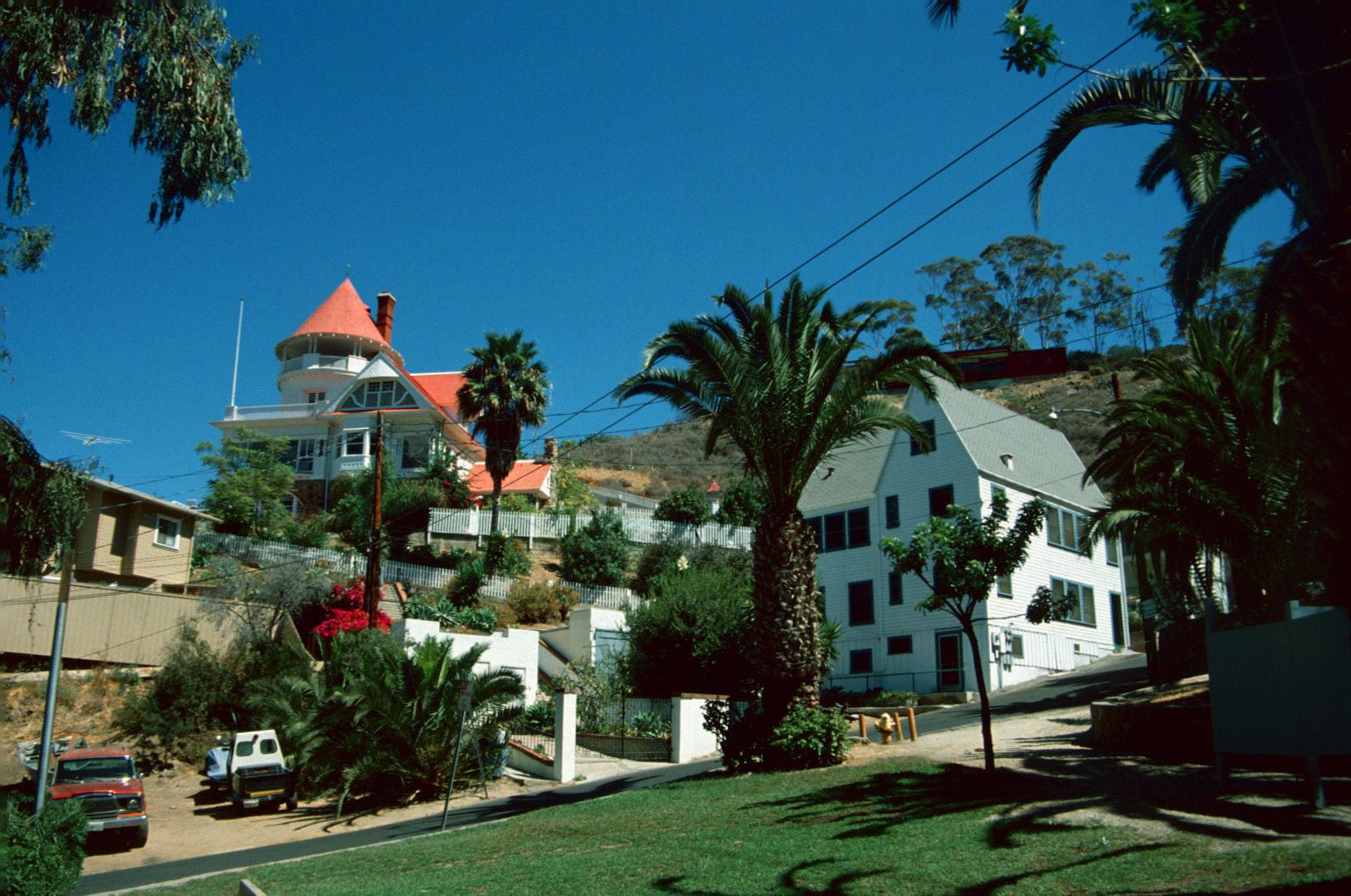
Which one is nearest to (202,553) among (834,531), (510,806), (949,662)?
(510,806)

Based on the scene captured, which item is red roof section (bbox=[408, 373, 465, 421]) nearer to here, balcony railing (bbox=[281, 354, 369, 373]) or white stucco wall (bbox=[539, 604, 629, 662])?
balcony railing (bbox=[281, 354, 369, 373])

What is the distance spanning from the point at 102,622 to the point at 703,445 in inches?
1732

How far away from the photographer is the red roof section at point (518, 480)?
171 ft

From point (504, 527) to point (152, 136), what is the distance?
34.0 m

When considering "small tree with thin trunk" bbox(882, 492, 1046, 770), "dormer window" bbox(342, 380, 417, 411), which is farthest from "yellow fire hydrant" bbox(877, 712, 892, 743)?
"dormer window" bbox(342, 380, 417, 411)

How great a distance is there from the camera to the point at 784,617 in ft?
55.2

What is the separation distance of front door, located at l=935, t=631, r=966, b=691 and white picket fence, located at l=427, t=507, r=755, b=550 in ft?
44.7

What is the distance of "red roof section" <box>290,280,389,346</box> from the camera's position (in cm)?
5641

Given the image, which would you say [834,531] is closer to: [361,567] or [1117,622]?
[1117,622]

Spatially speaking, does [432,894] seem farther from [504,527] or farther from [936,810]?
[504,527]

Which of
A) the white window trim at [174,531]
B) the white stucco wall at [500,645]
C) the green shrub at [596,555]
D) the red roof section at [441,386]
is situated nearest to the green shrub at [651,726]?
the white stucco wall at [500,645]

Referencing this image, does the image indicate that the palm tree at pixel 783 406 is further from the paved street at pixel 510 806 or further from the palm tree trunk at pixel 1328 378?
the palm tree trunk at pixel 1328 378

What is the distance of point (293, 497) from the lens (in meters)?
48.9

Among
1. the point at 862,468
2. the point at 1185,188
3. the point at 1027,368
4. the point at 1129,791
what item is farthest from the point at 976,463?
the point at 1027,368
